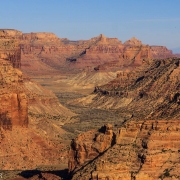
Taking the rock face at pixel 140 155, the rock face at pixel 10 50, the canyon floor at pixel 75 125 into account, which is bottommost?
the canyon floor at pixel 75 125

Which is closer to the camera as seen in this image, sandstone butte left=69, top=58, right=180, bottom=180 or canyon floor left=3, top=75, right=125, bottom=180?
sandstone butte left=69, top=58, right=180, bottom=180

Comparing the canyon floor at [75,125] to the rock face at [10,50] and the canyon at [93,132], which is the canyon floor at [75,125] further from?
the rock face at [10,50]

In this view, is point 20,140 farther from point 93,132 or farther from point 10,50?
point 10,50

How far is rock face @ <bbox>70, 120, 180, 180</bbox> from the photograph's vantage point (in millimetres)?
45906

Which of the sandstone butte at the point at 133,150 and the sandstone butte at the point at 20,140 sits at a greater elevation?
the sandstone butte at the point at 133,150

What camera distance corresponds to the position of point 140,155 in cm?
4700

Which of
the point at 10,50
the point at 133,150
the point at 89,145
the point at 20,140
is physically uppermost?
the point at 10,50

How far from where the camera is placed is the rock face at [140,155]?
4591cm

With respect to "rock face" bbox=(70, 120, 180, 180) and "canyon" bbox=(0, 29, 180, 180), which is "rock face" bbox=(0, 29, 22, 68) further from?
"rock face" bbox=(70, 120, 180, 180)

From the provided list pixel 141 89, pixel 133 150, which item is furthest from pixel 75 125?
pixel 133 150

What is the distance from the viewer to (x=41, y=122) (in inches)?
3819

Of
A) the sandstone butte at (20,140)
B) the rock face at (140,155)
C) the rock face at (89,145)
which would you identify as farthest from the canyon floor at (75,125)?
the rock face at (140,155)

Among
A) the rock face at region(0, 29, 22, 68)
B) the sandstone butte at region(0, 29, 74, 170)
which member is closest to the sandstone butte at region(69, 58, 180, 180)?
the sandstone butte at region(0, 29, 74, 170)

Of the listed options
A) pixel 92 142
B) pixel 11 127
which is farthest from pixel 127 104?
pixel 92 142
